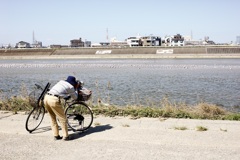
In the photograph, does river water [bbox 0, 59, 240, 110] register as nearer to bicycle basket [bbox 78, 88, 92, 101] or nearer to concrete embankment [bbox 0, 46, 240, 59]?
bicycle basket [bbox 78, 88, 92, 101]

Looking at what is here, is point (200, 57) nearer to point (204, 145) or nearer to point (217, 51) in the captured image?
point (217, 51)

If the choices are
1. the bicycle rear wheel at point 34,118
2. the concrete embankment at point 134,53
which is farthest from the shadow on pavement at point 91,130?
the concrete embankment at point 134,53

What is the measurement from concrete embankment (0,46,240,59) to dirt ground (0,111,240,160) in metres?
79.3

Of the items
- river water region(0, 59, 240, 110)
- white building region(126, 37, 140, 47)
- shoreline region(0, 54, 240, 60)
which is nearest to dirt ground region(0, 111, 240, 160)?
river water region(0, 59, 240, 110)

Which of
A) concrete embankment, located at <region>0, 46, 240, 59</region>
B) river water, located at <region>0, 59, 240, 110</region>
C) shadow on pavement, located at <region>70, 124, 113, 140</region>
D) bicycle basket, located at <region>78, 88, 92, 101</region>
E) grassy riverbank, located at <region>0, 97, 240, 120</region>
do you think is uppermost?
concrete embankment, located at <region>0, 46, 240, 59</region>

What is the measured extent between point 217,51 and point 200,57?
27.9 feet

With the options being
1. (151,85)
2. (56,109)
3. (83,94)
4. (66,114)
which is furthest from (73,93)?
(151,85)

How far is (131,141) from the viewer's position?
6.96 m

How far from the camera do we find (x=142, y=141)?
6.94 m

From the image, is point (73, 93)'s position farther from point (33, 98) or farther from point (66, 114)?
point (33, 98)

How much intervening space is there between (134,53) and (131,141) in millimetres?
91497

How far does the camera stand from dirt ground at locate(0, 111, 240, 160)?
19.9 ft

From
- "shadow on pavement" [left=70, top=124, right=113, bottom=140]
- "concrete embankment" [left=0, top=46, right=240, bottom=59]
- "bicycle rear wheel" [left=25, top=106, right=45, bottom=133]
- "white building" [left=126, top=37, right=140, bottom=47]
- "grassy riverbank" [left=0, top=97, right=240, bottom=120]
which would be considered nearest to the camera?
"shadow on pavement" [left=70, top=124, right=113, bottom=140]

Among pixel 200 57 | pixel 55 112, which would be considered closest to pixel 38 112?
pixel 55 112
